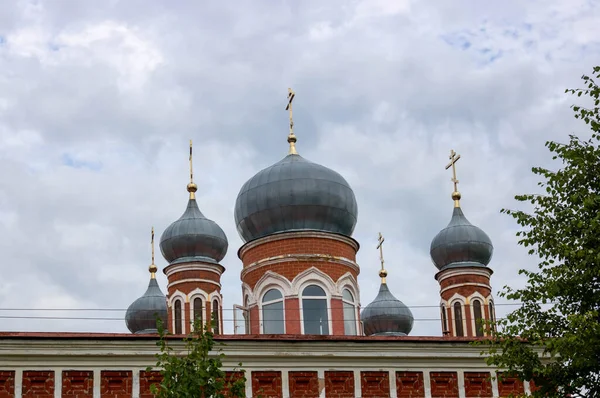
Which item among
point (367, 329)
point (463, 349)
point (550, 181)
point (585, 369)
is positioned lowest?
point (585, 369)

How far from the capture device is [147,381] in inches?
796

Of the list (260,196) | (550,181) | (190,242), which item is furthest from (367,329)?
(550,181)

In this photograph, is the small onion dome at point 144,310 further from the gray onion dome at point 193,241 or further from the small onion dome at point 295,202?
the small onion dome at point 295,202

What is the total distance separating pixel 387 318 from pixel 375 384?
61.0ft

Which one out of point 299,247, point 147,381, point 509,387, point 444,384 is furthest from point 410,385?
point 299,247

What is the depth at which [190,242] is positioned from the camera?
1394 inches

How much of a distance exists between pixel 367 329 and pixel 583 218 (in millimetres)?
23377

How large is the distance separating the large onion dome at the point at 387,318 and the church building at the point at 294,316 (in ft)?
0.15

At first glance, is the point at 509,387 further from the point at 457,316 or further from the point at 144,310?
the point at 144,310

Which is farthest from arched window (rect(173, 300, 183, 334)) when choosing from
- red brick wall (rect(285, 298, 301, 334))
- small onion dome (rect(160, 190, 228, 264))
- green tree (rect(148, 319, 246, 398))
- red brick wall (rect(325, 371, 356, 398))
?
green tree (rect(148, 319, 246, 398))

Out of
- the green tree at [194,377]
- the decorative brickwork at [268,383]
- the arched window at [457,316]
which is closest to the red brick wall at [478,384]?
the decorative brickwork at [268,383]

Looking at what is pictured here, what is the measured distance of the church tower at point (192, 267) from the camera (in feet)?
116

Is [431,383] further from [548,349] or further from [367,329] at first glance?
[367,329]

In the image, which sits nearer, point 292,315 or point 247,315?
point 292,315
